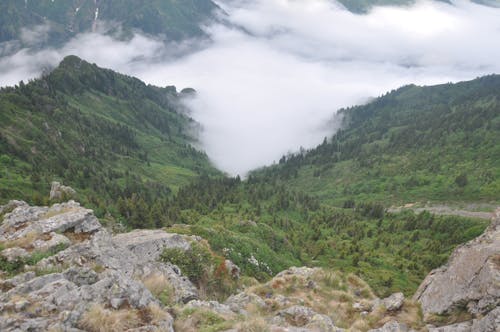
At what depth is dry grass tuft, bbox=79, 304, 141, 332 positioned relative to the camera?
48.9 ft

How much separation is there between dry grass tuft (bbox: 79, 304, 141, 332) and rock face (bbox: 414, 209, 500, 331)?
18.6 meters

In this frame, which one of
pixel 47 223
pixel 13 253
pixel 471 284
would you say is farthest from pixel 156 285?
pixel 471 284

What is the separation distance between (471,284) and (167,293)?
64.4 ft

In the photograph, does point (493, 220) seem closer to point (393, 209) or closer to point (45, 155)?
point (393, 209)

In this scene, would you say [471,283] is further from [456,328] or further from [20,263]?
[20,263]

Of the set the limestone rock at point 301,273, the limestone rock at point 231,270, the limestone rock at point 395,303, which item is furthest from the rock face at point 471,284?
the limestone rock at point 231,270

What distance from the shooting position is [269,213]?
13888cm

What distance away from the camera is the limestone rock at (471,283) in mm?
19219

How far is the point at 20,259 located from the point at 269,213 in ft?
392

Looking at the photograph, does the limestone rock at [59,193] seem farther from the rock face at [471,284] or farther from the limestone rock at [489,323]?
the limestone rock at [489,323]

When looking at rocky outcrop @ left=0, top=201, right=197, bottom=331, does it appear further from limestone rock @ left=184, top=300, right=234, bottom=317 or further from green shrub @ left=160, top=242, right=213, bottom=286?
limestone rock @ left=184, top=300, right=234, bottom=317

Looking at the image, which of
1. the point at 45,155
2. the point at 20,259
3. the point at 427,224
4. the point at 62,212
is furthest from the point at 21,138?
the point at 427,224

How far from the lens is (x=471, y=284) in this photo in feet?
68.0

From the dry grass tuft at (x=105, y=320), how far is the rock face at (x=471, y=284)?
18.6 m
